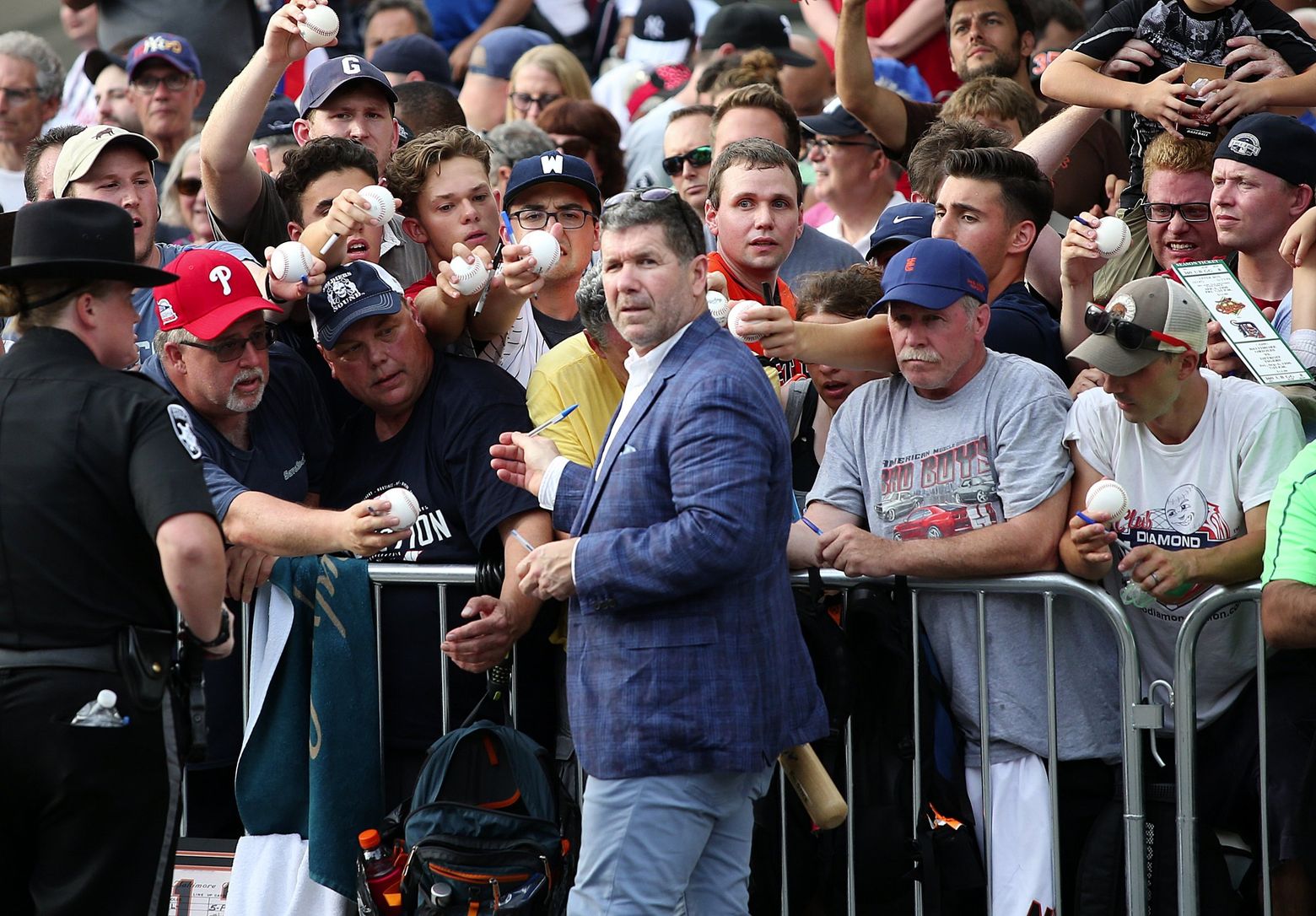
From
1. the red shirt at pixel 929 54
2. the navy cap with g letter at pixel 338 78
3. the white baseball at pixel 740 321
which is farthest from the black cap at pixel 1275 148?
the red shirt at pixel 929 54

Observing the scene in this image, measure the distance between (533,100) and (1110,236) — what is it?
4.25 m

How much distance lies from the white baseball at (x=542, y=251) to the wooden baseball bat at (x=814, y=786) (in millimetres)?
1668

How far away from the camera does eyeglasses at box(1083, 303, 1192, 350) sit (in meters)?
4.30

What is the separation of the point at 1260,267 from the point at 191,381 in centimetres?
345

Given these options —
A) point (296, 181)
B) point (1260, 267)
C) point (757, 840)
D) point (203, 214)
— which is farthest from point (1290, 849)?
point (203, 214)

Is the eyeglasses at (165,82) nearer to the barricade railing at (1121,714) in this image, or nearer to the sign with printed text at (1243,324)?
the barricade railing at (1121,714)

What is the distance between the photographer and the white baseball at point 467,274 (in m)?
4.77

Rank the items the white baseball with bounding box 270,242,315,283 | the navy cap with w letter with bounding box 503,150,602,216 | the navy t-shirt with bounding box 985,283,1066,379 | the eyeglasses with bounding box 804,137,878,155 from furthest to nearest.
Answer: the eyeglasses with bounding box 804,137,878,155 < the navy cap with w letter with bounding box 503,150,602,216 < the navy t-shirt with bounding box 985,283,1066,379 < the white baseball with bounding box 270,242,315,283

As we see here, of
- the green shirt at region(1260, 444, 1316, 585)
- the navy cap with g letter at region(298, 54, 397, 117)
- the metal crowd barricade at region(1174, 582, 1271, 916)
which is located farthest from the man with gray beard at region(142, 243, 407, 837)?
the green shirt at region(1260, 444, 1316, 585)

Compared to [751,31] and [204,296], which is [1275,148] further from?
[751,31]

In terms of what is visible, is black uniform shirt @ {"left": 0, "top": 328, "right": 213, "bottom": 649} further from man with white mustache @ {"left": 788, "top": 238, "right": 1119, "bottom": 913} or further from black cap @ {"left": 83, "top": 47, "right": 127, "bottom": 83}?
black cap @ {"left": 83, "top": 47, "right": 127, "bottom": 83}

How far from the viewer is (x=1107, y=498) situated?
13.5 ft

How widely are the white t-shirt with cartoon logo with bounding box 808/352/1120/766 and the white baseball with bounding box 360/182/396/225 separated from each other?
1765 millimetres

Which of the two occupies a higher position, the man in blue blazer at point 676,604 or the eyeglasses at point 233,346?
the eyeglasses at point 233,346
